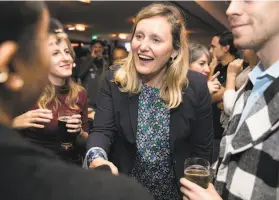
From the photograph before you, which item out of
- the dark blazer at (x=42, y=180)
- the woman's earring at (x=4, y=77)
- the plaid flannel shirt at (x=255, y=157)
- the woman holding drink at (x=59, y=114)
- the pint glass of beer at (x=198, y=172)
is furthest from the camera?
the woman holding drink at (x=59, y=114)

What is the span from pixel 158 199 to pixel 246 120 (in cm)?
94

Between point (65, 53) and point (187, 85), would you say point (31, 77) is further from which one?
point (65, 53)

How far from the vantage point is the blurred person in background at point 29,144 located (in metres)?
0.60

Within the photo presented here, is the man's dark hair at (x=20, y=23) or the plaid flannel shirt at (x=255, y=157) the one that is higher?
the man's dark hair at (x=20, y=23)

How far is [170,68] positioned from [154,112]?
32 cm

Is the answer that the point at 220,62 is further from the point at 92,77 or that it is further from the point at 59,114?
the point at 59,114

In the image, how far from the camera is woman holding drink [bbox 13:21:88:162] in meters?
1.96

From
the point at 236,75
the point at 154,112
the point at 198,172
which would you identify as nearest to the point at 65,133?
the point at 154,112

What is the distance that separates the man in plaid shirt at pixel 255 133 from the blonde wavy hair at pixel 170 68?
67cm

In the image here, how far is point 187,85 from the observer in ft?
6.12

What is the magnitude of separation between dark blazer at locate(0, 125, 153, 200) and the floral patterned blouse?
1.12m

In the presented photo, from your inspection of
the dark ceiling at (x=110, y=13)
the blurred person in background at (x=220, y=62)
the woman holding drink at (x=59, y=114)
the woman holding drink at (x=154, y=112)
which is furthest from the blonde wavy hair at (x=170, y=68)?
the dark ceiling at (x=110, y=13)

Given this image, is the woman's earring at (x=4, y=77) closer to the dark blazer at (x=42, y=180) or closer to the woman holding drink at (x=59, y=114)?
the dark blazer at (x=42, y=180)

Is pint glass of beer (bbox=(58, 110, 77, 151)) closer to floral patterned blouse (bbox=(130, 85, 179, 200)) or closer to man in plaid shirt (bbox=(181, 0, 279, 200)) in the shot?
floral patterned blouse (bbox=(130, 85, 179, 200))
